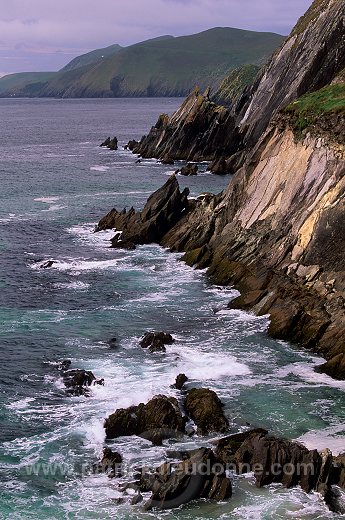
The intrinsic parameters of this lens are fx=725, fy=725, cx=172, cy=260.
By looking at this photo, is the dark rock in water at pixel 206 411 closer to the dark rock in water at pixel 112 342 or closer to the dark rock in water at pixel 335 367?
the dark rock in water at pixel 335 367

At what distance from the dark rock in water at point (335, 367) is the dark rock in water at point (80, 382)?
13.1m

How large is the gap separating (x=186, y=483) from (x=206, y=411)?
257 inches

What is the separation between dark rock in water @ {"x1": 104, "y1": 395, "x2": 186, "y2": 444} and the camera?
3547cm

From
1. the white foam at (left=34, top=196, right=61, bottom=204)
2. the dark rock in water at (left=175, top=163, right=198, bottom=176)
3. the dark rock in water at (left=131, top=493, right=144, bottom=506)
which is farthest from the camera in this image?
the dark rock in water at (left=175, top=163, right=198, bottom=176)

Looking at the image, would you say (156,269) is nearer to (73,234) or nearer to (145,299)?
(145,299)

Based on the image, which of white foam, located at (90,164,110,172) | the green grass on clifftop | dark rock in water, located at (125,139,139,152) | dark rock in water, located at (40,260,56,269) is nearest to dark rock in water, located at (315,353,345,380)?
the green grass on clifftop

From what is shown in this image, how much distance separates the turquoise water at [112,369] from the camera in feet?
100

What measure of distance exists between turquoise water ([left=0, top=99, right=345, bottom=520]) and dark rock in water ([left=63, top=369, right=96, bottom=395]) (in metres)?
0.60

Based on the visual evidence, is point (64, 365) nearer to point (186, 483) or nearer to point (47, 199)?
point (186, 483)

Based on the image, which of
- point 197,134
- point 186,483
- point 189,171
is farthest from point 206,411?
point 197,134

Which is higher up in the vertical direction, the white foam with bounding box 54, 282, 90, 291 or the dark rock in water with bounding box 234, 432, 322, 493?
the white foam with bounding box 54, 282, 90, 291

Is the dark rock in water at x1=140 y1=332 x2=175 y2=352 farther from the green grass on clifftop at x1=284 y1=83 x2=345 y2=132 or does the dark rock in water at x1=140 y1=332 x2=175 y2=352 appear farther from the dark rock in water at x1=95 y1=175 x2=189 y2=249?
the dark rock in water at x1=95 y1=175 x2=189 y2=249

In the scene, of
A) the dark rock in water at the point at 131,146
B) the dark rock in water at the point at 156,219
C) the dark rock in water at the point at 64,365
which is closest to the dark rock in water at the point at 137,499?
the dark rock in water at the point at 64,365

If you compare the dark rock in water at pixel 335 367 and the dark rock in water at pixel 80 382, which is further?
the dark rock in water at pixel 335 367
